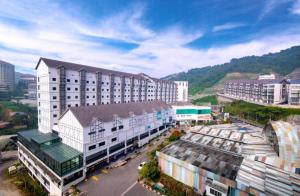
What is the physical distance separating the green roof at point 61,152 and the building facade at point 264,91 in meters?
75.3

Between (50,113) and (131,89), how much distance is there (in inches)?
1234

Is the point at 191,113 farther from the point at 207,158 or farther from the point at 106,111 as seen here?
the point at 106,111

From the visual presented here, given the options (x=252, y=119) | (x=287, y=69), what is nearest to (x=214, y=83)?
(x=287, y=69)

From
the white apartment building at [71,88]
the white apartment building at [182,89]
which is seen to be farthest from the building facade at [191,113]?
the white apartment building at [182,89]

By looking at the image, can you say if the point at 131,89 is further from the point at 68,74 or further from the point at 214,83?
the point at 214,83

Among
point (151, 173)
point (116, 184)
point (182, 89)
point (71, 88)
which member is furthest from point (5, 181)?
point (182, 89)

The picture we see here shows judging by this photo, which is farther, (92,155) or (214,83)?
(214,83)

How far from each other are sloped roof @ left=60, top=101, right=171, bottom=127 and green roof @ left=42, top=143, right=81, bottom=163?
16.3ft

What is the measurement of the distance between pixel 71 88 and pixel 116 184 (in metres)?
28.4

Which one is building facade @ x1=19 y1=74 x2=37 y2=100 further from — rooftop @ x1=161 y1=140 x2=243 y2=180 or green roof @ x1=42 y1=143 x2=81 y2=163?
rooftop @ x1=161 y1=140 x2=243 y2=180

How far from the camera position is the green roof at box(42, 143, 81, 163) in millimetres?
22064

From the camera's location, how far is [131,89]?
60.6 meters

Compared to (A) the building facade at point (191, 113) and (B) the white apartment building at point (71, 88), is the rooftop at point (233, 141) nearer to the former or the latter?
(A) the building facade at point (191, 113)

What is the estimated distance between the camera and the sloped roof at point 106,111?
2592cm
